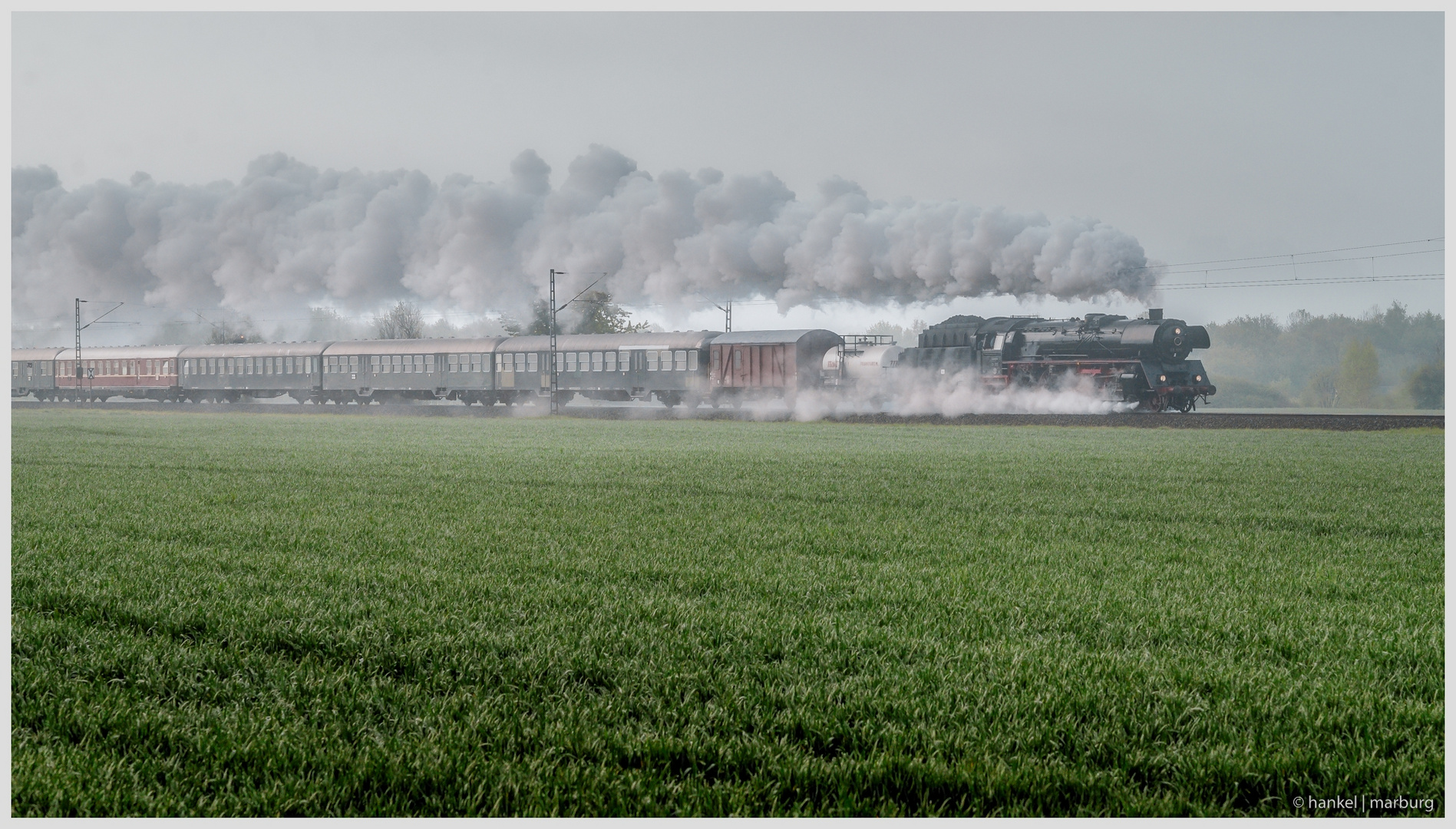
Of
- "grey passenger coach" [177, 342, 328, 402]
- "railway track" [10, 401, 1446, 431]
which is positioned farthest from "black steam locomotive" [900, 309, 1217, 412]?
"grey passenger coach" [177, 342, 328, 402]

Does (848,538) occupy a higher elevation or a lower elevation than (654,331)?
lower

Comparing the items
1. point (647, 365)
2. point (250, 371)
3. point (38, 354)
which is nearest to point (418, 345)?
point (250, 371)

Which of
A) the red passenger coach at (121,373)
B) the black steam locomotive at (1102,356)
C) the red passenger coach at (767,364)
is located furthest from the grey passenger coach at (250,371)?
the black steam locomotive at (1102,356)

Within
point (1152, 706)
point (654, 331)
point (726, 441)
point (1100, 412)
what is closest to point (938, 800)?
point (1152, 706)

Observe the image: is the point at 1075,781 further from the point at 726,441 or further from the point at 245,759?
the point at 726,441

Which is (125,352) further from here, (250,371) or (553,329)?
(553,329)

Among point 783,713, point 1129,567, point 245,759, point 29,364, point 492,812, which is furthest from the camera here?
point 29,364

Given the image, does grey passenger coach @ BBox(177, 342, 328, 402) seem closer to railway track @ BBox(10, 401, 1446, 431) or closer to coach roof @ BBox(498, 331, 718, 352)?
railway track @ BBox(10, 401, 1446, 431)
